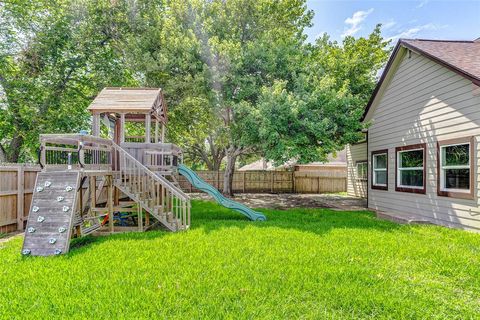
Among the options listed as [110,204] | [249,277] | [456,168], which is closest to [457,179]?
[456,168]

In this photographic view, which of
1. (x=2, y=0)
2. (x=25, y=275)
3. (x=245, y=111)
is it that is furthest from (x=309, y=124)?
(x=2, y=0)

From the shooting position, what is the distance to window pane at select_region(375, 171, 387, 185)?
9587 millimetres

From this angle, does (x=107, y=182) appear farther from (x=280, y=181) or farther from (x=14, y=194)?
(x=280, y=181)

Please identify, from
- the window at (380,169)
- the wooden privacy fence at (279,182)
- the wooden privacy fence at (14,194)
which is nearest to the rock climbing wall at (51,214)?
the wooden privacy fence at (14,194)

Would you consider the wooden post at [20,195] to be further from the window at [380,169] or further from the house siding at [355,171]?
the house siding at [355,171]

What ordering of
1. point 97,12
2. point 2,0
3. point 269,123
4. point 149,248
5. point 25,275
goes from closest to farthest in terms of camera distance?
point 25,275, point 149,248, point 269,123, point 2,0, point 97,12

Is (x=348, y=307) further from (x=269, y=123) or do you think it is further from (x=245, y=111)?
(x=245, y=111)

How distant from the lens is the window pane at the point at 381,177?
9.59 m

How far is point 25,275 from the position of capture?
362cm

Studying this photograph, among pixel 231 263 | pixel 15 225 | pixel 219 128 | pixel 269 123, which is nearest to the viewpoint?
pixel 231 263

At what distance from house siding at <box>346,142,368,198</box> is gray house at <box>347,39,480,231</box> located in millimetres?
2697

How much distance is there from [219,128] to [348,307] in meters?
11.4

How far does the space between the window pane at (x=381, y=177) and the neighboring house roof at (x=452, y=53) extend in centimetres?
323

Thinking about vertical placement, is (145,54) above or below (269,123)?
above
